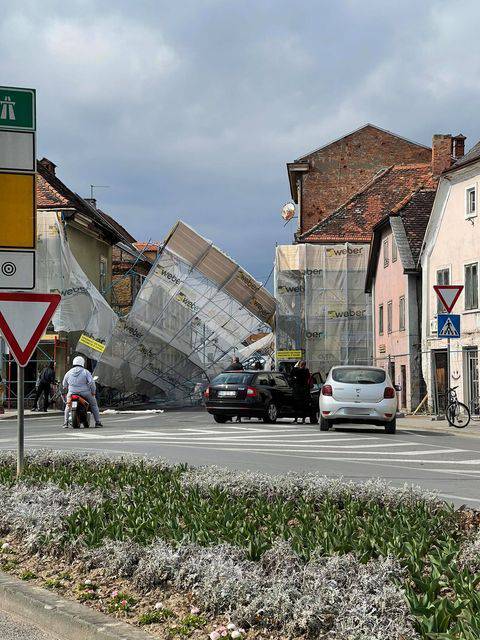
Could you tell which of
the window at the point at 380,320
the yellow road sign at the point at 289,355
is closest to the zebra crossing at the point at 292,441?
the yellow road sign at the point at 289,355

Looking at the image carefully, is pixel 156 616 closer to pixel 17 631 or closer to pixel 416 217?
pixel 17 631

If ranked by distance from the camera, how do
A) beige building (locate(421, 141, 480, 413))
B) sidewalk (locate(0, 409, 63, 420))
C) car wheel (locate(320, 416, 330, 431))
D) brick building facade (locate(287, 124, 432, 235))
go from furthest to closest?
brick building facade (locate(287, 124, 432, 235)), beige building (locate(421, 141, 480, 413)), sidewalk (locate(0, 409, 63, 420)), car wheel (locate(320, 416, 330, 431))

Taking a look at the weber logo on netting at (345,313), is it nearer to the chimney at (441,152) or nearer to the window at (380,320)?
the window at (380,320)

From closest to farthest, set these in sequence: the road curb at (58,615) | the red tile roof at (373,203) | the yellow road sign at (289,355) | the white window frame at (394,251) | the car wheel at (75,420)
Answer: the road curb at (58,615) < the car wheel at (75,420) < the white window frame at (394,251) < the yellow road sign at (289,355) < the red tile roof at (373,203)

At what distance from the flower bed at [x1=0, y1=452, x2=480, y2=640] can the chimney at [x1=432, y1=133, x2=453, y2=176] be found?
143 feet

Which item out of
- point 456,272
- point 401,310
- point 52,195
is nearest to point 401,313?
point 401,310

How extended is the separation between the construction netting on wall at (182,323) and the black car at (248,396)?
15305 mm

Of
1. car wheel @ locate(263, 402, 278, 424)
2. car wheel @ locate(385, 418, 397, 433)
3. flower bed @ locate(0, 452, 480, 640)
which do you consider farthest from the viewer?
car wheel @ locate(263, 402, 278, 424)

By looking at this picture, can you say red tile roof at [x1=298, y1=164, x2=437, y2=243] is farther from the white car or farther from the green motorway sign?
the green motorway sign

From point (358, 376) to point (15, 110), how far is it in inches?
537

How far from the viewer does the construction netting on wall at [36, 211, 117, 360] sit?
41.5 m

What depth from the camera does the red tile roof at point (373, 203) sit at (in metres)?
52.3

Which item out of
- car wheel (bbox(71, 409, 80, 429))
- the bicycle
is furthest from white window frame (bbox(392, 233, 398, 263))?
car wheel (bbox(71, 409, 80, 429))

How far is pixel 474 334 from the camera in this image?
33.8 metres
